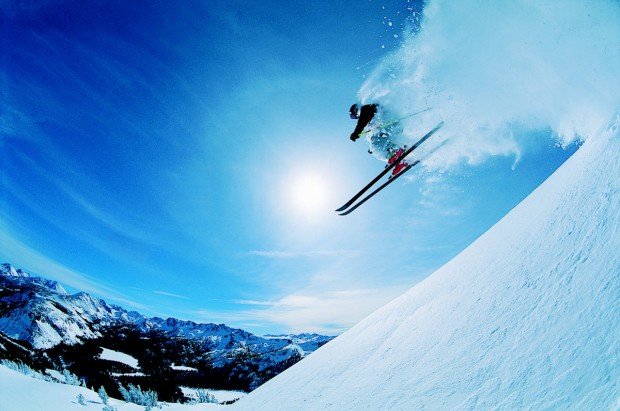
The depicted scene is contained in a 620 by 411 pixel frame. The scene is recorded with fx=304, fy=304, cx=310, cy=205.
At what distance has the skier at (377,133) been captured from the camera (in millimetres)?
10070

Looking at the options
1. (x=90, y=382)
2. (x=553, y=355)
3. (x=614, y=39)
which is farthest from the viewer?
(x=90, y=382)

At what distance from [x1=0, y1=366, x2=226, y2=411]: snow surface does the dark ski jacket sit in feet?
52.6

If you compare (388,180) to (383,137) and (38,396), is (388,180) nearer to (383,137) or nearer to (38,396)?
(383,137)

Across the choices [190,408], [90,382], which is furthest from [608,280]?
[90,382]

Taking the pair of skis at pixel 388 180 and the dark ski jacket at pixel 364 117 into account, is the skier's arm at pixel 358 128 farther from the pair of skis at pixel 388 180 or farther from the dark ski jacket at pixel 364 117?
the pair of skis at pixel 388 180

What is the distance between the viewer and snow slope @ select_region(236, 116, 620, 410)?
347cm

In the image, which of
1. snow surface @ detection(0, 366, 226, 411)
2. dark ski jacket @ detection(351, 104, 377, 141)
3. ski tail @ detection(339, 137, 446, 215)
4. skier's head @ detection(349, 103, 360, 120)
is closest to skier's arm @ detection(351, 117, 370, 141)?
dark ski jacket @ detection(351, 104, 377, 141)

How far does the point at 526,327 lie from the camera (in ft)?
15.3

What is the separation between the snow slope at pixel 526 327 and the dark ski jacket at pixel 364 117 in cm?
549

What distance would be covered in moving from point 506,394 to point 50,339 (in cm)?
12705

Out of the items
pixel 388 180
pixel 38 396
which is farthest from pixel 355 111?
pixel 38 396

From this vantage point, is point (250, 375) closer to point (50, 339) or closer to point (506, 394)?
point (50, 339)

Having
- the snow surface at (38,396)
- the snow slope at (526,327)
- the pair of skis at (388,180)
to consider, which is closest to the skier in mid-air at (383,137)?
the pair of skis at (388,180)

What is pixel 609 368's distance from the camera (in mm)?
2980
